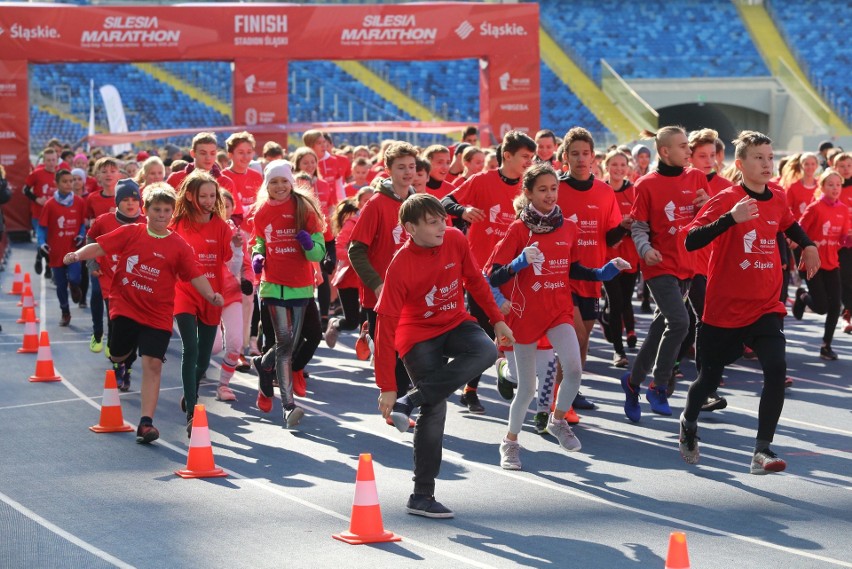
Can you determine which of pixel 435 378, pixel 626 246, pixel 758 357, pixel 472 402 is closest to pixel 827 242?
pixel 626 246

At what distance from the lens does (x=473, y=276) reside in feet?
A: 25.0

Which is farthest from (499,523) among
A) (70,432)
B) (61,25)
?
(61,25)

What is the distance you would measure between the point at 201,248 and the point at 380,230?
1.52 m

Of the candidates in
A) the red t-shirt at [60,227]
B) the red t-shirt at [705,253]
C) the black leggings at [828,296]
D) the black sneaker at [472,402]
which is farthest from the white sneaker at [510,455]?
the red t-shirt at [60,227]

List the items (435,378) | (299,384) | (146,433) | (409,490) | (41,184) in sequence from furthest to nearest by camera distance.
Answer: (41,184), (299,384), (146,433), (409,490), (435,378)

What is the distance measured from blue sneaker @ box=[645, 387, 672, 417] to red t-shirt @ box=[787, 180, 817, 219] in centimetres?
544

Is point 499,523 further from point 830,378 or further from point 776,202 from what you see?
point 830,378

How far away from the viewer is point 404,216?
747 cm

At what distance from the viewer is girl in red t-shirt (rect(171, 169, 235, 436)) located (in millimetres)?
10055

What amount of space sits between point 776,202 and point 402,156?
8.35 feet

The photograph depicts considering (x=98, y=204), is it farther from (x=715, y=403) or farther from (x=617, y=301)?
(x=715, y=403)

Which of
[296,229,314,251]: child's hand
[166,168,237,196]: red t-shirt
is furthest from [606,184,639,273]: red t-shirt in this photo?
[296,229,314,251]: child's hand

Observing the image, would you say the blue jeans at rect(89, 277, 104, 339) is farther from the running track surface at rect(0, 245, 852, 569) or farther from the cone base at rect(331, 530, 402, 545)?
the cone base at rect(331, 530, 402, 545)

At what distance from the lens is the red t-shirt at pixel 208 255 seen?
10.1 meters
